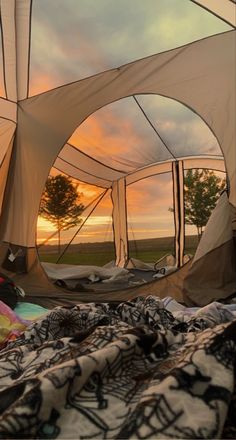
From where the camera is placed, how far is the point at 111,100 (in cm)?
275

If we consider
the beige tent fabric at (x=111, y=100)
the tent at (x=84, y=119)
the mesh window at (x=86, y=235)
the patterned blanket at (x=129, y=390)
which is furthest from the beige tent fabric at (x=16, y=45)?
the patterned blanket at (x=129, y=390)

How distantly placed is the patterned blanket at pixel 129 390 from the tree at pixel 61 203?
2.23 metres

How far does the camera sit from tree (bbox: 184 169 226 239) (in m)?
2.50

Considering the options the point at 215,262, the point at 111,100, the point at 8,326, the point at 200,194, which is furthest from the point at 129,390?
the point at 111,100

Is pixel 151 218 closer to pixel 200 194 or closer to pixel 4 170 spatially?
pixel 200 194

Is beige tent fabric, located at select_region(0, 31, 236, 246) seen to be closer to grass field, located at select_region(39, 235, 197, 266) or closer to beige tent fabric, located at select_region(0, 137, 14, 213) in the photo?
beige tent fabric, located at select_region(0, 137, 14, 213)

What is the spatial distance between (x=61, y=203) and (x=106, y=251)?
0.45 meters

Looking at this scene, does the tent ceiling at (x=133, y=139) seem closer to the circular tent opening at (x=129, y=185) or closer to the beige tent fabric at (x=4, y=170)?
the circular tent opening at (x=129, y=185)

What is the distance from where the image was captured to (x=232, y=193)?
2395mm

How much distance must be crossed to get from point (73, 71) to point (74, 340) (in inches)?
91.0

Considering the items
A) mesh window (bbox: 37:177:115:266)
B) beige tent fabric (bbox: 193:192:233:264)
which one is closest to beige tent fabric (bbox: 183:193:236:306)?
beige tent fabric (bbox: 193:192:233:264)

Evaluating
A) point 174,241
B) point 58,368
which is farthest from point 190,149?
point 58,368

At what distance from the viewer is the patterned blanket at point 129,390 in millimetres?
500

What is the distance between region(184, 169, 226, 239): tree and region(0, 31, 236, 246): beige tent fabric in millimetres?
120
